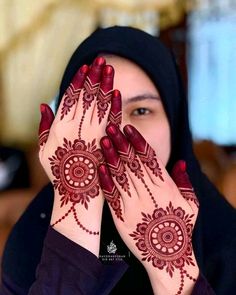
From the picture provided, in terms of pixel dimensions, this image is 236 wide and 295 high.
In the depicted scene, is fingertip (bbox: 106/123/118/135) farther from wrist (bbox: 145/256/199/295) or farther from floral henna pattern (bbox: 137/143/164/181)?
wrist (bbox: 145/256/199/295)

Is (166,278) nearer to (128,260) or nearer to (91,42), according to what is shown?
(128,260)

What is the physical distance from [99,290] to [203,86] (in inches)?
69.9

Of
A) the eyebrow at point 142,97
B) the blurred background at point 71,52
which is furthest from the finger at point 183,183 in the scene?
the blurred background at point 71,52

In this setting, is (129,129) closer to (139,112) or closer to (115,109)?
(115,109)

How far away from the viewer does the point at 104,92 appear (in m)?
0.97

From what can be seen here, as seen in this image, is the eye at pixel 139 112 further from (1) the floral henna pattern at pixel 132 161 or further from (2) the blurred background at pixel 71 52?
(2) the blurred background at pixel 71 52

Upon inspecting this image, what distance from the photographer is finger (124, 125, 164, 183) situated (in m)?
0.93

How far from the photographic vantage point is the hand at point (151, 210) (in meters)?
0.93

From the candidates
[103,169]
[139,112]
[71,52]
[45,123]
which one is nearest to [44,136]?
[45,123]

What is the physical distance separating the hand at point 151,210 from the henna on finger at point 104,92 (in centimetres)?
4

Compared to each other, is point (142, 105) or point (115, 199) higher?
point (142, 105)

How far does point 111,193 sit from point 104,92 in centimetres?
17

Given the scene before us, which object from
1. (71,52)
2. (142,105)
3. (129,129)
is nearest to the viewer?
(129,129)

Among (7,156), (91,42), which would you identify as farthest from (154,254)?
(7,156)
